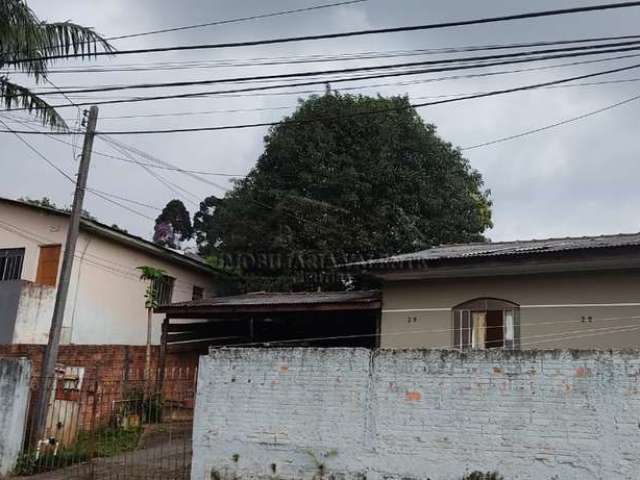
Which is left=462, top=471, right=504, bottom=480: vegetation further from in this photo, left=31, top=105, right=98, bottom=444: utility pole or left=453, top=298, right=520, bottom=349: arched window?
left=31, top=105, right=98, bottom=444: utility pole

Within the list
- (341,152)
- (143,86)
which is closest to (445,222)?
(341,152)

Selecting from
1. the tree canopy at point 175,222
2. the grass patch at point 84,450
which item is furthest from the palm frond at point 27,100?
the tree canopy at point 175,222

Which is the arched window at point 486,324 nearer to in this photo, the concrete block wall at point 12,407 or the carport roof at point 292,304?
the carport roof at point 292,304

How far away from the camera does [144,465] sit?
30.8ft

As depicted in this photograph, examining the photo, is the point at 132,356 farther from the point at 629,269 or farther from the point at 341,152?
the point at 629,269

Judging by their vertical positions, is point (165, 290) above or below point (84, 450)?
above

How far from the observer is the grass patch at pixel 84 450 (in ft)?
A: 32.6

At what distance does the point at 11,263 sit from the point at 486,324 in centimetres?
1202

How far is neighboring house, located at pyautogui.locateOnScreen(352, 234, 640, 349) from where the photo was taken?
10391 millimetres

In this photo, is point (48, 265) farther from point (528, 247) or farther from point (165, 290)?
point (528, 247)

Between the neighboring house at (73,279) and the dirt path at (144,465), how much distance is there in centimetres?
570

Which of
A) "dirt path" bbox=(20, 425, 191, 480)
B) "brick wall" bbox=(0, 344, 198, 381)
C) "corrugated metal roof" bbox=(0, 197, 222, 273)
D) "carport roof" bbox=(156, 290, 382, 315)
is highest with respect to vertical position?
"corrugated metal roof" bbox=(0, 197, 222, 273)

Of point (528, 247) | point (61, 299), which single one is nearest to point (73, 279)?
point (61, 299)

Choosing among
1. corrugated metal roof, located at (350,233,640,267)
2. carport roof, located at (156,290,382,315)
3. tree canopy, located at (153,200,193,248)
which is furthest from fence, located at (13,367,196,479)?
tree canopy, located at (153,200,193,248)
